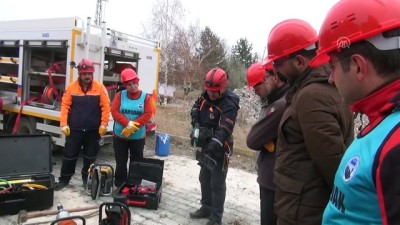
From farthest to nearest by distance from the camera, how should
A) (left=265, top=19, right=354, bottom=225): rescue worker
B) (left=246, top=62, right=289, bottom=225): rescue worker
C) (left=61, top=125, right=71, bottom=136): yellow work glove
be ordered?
1. (left=61, top=125, right=71, bottom=136): yellow work glove
2. (left=246, top=62, right=289, bottom=225): rescue worker
3. (left=265, top=19, right=354, bottom=225): rescue worker

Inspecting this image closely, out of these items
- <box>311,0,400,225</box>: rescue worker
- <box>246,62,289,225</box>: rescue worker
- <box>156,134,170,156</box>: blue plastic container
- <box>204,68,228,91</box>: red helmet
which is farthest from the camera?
<box>156,134,170,156</box>: blue plastic container

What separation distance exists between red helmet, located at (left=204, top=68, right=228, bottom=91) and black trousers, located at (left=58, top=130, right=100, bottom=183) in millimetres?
2387

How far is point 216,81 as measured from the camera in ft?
14.1

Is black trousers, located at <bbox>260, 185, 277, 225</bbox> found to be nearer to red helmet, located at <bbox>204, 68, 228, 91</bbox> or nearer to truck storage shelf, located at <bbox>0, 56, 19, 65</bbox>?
red helmet, located at <bbox>204, 68, 228, 91</bbox>

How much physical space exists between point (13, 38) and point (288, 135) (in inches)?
281

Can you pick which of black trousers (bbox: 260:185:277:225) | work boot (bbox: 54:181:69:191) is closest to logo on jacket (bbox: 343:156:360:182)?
black trousers (bbox: 260:185:277:225)

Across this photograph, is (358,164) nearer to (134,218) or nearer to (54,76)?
(134,218)

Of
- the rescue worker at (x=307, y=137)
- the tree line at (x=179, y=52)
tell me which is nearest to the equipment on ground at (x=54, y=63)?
the rescue worker at (x=307, y=137)

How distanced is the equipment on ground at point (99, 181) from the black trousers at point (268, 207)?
311 centimetres

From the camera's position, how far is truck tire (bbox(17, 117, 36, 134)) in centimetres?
733

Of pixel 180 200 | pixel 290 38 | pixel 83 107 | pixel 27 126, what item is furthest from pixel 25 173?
pixel 290 38

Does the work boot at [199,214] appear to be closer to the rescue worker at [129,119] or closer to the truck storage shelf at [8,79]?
the rescue worker at [129,119]

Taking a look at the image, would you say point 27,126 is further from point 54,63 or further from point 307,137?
point 307,137

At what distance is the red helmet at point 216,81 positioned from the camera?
4.30 meters
